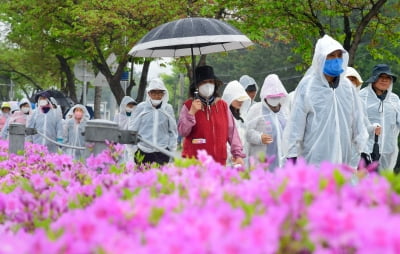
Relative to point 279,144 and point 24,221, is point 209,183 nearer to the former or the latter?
point 24,221

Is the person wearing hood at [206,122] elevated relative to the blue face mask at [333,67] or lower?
lower

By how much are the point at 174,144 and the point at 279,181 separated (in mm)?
7537

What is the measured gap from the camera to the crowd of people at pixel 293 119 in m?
6.52

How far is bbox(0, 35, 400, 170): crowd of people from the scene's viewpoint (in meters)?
6.52

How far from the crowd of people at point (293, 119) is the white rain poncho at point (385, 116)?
0.01 m

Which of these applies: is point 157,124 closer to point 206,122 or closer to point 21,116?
point 206,122

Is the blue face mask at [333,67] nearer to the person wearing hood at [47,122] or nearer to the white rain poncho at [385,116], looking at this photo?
the white rain poncho at [385,116]

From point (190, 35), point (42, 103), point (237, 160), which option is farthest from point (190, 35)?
point (42, 103)

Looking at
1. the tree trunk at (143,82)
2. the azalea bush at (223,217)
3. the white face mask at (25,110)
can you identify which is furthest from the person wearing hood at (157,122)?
the tree trunk at (143,82)

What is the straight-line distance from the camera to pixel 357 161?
22.2 feet

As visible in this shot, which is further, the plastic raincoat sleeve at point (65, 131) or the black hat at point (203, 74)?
the plastic raincoat sleeve at point (65, 131)

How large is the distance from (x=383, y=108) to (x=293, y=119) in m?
3.29

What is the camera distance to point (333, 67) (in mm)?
6387

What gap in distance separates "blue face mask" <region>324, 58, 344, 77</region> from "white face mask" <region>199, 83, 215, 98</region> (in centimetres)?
141
